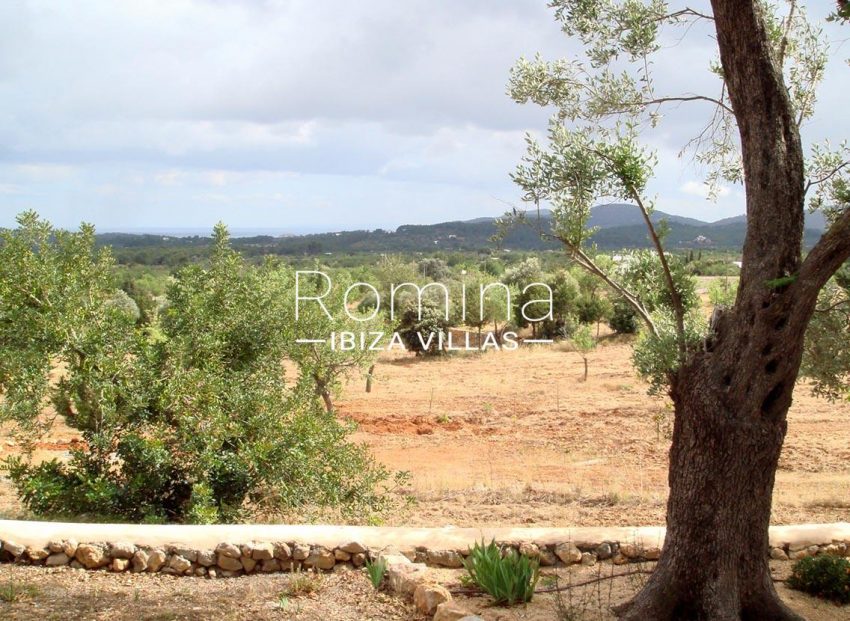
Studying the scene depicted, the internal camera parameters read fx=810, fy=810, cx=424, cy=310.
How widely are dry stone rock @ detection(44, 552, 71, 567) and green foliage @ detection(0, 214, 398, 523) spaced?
4.95ft

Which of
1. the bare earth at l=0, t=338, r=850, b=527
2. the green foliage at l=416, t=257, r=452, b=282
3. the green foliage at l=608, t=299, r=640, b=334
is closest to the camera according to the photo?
the bare earth at l=0, t=338, r=850, b=527

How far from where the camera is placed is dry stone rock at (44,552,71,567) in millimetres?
6059

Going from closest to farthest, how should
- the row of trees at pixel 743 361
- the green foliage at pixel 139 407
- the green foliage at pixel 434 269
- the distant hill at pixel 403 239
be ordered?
the row of trees at pixel 743 361
the green foliage at pixel 139 407
the green foliage at pixel 434 269
the distant hill at pixel 403 239

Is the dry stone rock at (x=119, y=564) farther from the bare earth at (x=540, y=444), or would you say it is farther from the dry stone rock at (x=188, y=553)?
the bare earth at (x=540, y=444)

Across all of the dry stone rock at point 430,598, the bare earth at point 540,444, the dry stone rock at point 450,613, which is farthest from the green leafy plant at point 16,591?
the bare earth at point 540,444

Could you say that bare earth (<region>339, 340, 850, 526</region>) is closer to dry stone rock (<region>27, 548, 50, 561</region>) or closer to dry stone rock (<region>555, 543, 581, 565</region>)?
dry stone rock (<region>555, 543, 581, 565</region>)

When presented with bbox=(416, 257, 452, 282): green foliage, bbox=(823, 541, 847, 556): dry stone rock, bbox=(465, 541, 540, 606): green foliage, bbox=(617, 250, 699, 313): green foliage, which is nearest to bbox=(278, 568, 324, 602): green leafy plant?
bbox=(465, 541, 540, 606): green foliage

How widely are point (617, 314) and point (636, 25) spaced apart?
29753mm

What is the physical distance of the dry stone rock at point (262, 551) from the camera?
606 cm

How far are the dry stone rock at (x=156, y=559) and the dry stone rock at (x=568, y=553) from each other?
2.96 metres

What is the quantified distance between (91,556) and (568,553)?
11.7 feet

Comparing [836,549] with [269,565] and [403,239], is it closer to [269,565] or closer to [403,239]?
[269,565]

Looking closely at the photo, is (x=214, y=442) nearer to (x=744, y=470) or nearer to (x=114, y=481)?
(x=114, y=481)

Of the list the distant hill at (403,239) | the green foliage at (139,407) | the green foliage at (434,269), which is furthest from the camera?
the distant hill at (403,239)
